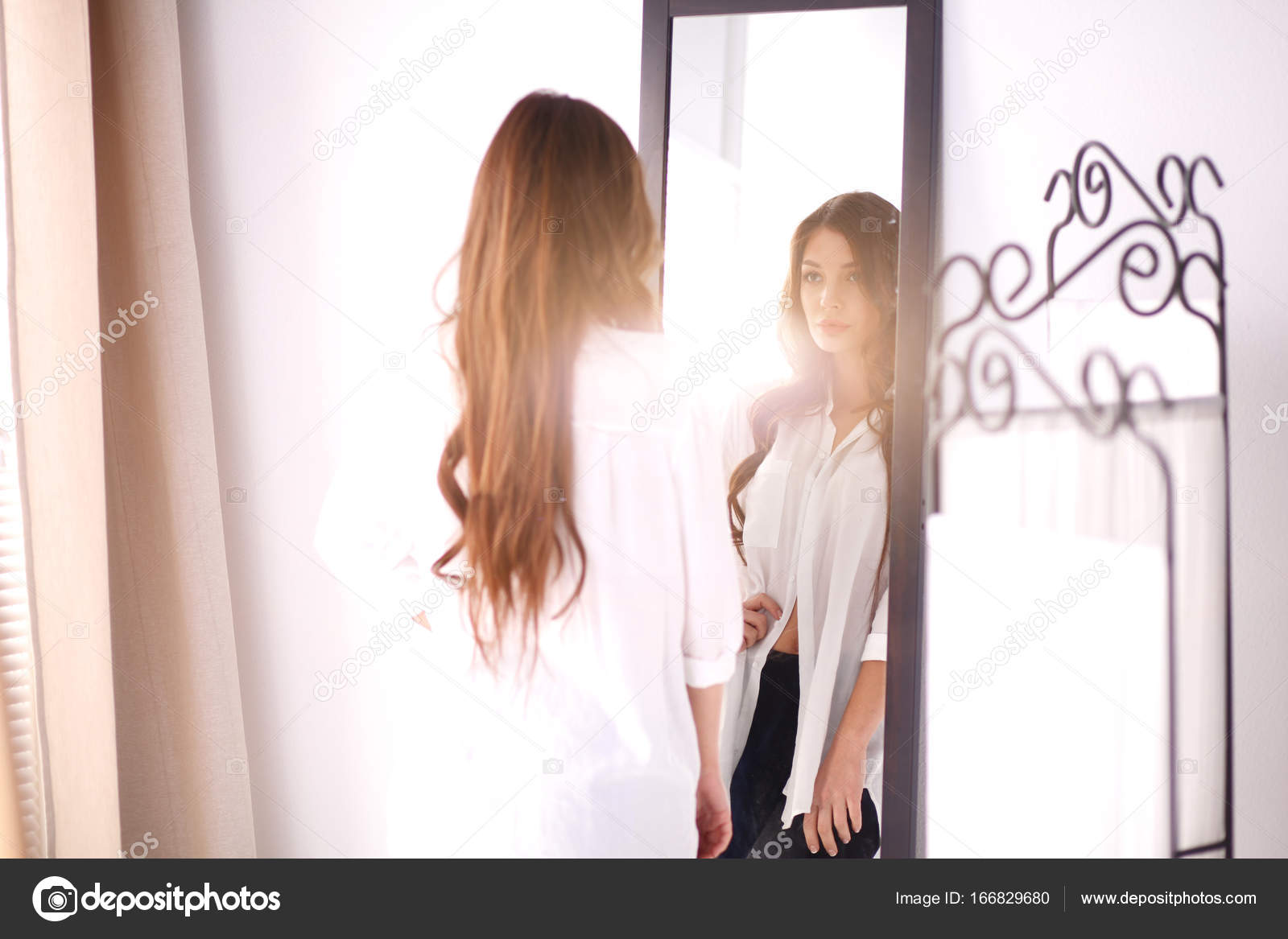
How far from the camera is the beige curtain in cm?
134

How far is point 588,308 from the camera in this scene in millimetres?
1261

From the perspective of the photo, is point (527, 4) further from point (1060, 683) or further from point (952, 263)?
point (1060, 683)

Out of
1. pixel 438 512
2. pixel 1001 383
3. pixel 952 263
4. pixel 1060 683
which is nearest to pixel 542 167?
pixel 438 512

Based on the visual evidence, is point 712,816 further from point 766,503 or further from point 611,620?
point 766,503

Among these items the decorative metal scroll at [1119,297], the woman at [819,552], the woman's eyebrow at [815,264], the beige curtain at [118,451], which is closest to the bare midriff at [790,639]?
the woman at [819,552]

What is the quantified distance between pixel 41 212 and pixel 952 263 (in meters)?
1.37

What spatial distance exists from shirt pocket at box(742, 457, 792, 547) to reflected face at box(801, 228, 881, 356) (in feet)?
0.66

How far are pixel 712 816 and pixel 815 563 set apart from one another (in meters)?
0.41

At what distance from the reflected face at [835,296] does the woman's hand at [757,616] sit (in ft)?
1.30

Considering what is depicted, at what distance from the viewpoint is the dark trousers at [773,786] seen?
1382mm

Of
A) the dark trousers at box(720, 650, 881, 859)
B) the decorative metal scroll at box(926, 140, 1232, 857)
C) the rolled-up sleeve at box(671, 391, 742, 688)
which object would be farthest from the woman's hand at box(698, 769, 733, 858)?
the decorative metal scroll at box(926, 140, 1232, 857)

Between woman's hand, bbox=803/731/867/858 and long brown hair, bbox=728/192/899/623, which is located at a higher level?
long brown hair, bbox=728/192/899/623
